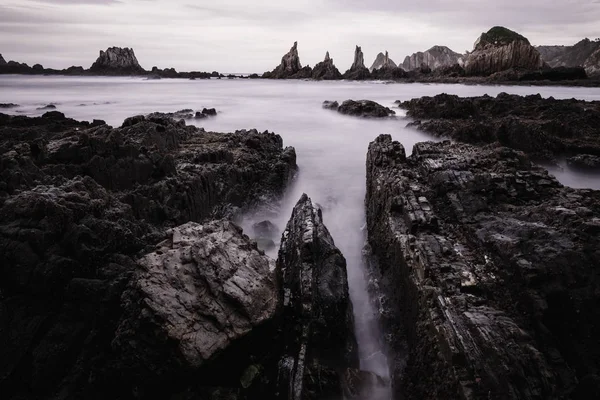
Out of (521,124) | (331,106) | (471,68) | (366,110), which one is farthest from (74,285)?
(471,68)

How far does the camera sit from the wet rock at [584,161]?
1069 cm

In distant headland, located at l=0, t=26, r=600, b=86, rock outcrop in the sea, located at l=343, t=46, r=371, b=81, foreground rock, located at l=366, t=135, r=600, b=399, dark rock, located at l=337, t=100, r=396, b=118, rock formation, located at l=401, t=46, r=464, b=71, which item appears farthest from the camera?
rock formation, located at l=401, t=46, r=464, b=71

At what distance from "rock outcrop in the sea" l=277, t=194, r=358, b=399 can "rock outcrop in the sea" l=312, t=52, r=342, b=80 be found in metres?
77.0

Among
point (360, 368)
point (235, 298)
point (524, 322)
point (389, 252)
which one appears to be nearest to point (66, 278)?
point (235, 298)

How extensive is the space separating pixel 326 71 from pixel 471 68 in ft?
103

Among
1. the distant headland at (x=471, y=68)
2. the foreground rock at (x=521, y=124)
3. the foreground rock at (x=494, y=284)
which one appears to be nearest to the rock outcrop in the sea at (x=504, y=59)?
the distant headland at (x=471, y=68)

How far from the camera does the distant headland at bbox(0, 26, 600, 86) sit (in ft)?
159

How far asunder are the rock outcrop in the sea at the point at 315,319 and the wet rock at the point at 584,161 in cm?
951

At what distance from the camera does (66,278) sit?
14.0 feet

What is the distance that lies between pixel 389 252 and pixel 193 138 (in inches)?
342

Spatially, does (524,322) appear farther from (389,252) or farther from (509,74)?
(509,74)

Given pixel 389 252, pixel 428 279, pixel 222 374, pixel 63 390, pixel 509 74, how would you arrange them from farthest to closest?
pixel 509 74, pixel 389 252, pixel 428 279, pixel 222 374, pixel 63 390

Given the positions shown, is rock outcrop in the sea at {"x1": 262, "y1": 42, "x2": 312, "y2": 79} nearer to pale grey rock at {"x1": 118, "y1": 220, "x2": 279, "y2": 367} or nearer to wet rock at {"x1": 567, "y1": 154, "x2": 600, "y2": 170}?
wet rock at {"x1": 567, "y1": 154, "x2": 600, "y2": 170}

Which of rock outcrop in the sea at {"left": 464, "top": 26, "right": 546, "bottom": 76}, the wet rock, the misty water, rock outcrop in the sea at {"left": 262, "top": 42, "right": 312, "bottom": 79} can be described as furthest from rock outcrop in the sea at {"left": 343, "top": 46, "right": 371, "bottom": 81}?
the wet rock
